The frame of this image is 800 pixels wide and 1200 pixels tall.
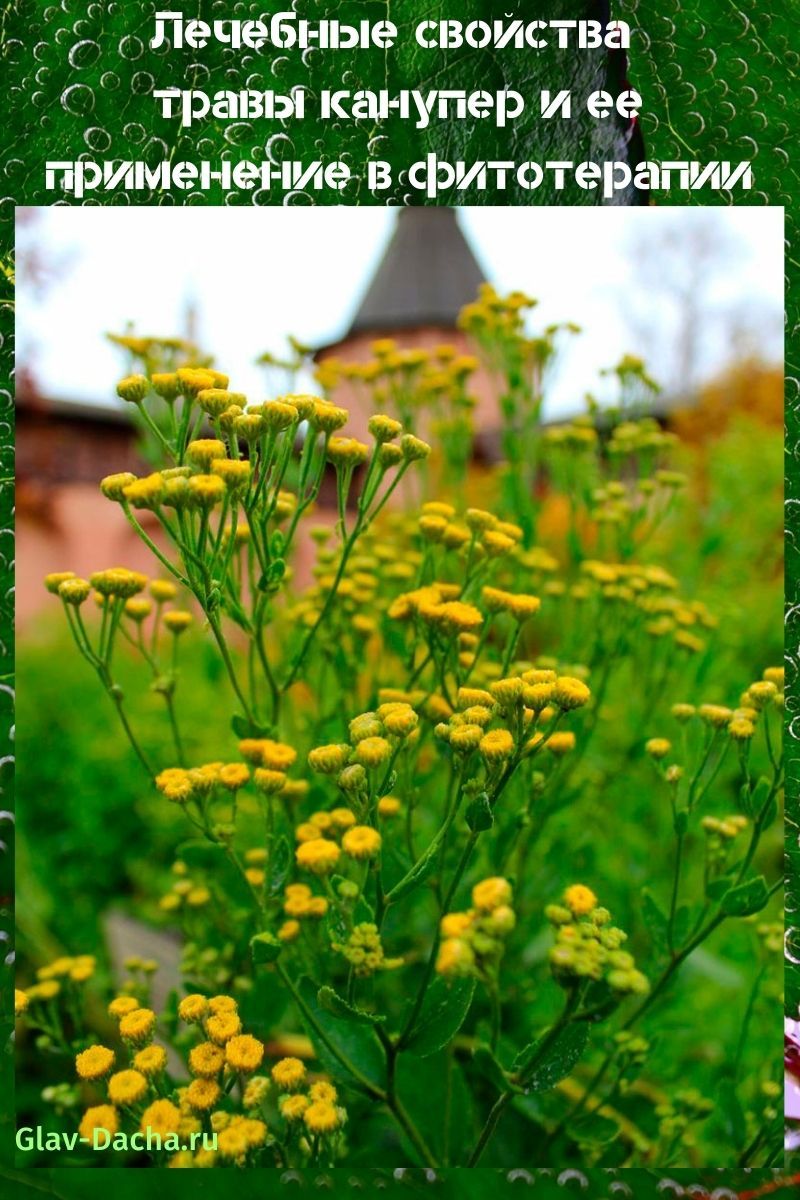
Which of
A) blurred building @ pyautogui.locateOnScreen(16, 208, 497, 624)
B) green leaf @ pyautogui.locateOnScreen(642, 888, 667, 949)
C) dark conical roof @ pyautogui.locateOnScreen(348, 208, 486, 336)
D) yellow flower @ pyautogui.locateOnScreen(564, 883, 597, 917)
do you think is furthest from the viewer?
dark conical roof @ pyautogui.locateOnScreen(348, 208, 486, 336)

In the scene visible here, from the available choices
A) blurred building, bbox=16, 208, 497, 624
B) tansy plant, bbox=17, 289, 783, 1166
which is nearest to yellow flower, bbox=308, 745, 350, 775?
tansy plant, bbox=17, 289, 783, 1166

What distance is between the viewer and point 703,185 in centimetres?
82

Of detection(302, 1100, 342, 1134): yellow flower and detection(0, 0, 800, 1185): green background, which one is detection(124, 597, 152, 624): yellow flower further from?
detection(302, 1100, 342, 1134): yellow flower

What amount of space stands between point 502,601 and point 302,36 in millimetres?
527

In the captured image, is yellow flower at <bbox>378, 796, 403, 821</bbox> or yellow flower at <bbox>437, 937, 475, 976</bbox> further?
yellow flower at <bbox>378, 796, 403, 821</bbox>

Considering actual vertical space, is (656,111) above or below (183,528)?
above

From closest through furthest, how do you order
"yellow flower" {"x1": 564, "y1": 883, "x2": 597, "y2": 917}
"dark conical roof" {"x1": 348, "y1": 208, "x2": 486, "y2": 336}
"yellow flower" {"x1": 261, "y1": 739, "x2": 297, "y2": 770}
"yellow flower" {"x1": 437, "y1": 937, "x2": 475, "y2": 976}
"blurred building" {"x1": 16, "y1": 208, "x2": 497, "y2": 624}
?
"yellow flower" {"x1": 437, "y1": 937, "x2": 475, "y2": 976} < "yellow flower" {"x1": 564, "y1": 883, "x2": 597, "y2": 917} < "yellow flower" {"x1": 261, "y1": 739, "x2": 297, "y2": 770} < "blurred building" {"x1": 16, "y1": 208, "x2": 497, "y2": 624} < "dark conical roof" {"x1": 348, "y1": 208, "x2": 486, "y2": 336}

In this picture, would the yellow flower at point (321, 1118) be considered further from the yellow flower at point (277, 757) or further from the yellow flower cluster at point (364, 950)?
the yellow flower at point (277, 757)

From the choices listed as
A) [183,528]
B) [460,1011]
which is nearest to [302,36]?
[183,528]

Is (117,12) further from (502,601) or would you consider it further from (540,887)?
(540,887)

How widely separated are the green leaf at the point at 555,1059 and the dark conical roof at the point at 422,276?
14.2ft

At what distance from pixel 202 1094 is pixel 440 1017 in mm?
164

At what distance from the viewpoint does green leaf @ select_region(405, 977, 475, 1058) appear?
1.99 feet

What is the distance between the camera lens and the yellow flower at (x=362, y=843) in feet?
1.84
